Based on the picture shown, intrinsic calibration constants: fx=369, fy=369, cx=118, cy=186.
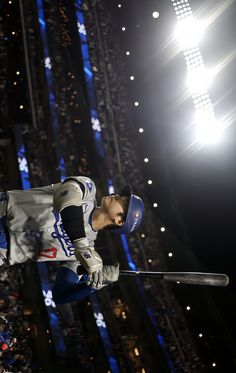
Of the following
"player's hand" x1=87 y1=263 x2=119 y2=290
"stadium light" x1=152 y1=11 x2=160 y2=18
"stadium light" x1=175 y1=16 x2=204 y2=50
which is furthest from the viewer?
"stadium light" x1=152 y1=11 x2=160 y2=18

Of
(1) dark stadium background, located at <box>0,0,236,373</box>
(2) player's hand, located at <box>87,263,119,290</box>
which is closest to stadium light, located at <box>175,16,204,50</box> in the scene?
(1) dark stadium background, located at <box>0,0,236,373</box>

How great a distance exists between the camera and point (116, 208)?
3373 millimetres

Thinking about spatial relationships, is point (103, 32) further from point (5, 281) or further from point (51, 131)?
point (5, 281)

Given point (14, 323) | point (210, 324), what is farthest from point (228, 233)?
point (14, 323)

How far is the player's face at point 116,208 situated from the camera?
337 centimetres

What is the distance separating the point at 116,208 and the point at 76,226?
63 cm

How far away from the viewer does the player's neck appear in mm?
3377

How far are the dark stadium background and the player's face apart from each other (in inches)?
156

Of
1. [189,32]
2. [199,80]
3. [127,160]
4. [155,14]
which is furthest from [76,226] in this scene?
[155,14]

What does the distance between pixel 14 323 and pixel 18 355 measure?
662 millimetres

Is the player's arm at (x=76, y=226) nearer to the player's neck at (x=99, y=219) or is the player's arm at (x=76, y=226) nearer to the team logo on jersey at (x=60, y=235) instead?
the team logo on jersey at (x=60, y=235)

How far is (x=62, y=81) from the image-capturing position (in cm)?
1008

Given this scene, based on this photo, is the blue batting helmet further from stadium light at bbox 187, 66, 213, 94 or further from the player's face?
stadium light at bbox 187, 66, 213, 94

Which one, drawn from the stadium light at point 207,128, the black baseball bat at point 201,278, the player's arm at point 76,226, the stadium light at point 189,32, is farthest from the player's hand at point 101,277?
the stadium light at point 189,32
